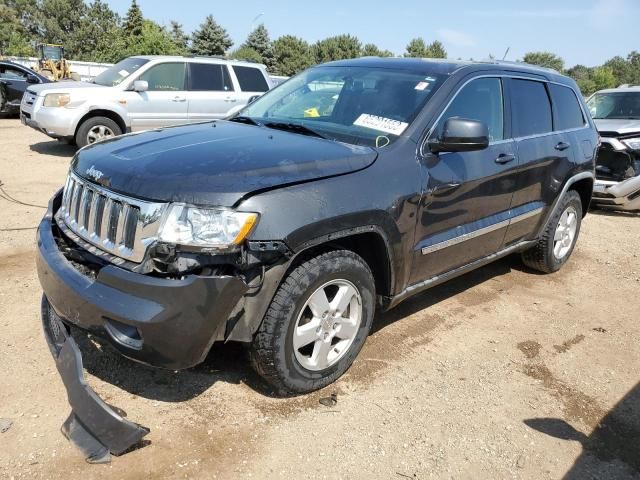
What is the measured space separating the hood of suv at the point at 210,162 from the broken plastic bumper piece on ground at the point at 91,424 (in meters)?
0.87

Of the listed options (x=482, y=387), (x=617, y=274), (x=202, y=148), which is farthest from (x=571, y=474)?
(x=617, y=274)

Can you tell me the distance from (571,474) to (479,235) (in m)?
1.73

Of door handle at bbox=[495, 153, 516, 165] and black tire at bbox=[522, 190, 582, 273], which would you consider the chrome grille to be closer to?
door handle at bbox=[495, 153, 516, 165]

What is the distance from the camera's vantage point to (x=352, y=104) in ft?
12.4

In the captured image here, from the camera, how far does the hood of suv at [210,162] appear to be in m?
2.54

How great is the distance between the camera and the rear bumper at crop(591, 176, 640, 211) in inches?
318

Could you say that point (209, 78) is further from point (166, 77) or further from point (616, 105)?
point (616, 105)

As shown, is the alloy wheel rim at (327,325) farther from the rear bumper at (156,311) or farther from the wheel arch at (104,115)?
the wheel arch at (104,115)

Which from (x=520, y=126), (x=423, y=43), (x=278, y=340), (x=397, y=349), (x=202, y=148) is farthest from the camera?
(x=423, y=43)

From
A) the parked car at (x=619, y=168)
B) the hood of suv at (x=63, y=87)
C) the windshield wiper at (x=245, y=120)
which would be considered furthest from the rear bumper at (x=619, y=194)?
the hood of suv at (x=63, y=87)

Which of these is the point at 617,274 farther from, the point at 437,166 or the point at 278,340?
the point at 278,340

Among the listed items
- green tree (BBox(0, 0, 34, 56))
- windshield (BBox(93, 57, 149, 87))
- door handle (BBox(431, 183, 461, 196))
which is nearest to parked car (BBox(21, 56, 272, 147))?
windshield (BBox(93, 57, 149, 87))

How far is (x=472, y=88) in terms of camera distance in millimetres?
3863

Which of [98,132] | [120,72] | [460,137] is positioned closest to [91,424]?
[460,137]
